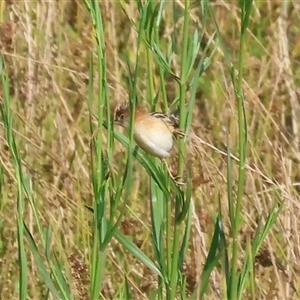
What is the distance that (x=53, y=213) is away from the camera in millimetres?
1895

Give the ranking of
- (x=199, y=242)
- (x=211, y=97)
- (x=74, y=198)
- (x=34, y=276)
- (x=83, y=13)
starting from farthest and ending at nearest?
(x=83, y=13)
(x=211, y=97)
(x=74, y=198)
(x=34, y=276)
(x=199, y=242)

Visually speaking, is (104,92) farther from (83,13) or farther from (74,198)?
(83,13)

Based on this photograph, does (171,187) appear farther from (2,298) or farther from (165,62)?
(2,298)

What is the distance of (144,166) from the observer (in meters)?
1.25

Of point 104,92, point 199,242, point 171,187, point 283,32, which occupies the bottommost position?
point 199,242

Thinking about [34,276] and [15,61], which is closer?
[34,276]

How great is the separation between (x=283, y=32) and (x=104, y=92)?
129 cm

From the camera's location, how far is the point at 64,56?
93.2 inches

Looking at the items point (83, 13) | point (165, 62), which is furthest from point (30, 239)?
point (83, 13)

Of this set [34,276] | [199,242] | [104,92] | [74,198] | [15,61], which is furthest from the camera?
[15,61]

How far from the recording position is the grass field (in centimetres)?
121

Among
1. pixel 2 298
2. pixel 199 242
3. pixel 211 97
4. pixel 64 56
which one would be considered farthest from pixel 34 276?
pixel 211 97

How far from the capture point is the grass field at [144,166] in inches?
47.5

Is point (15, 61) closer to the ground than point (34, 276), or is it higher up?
higher up
